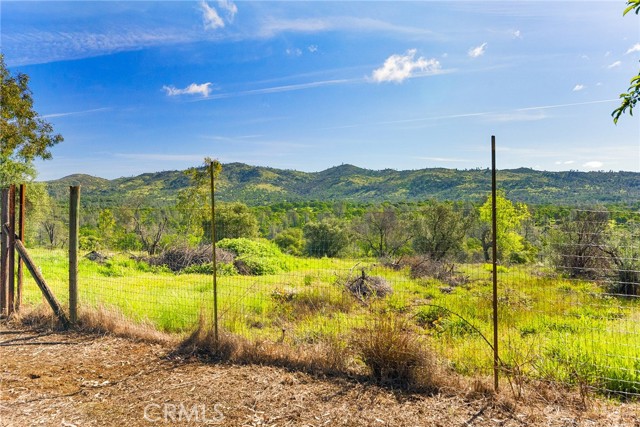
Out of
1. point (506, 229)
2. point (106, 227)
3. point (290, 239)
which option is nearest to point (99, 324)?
point (290, 239)

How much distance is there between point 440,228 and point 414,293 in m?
22.5

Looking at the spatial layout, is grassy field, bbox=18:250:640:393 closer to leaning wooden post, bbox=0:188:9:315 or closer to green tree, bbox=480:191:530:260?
leaning wooden post, bbox=0:188:9:315

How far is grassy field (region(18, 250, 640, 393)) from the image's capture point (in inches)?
183

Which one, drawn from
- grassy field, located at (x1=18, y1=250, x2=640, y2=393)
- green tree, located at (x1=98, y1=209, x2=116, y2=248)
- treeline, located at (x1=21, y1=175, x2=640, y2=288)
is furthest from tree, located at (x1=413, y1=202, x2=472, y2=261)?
green tree, located at (x1=98, y1=209, x2=116, y2=248)

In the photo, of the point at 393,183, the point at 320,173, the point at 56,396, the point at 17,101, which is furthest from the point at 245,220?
the point at 320,173

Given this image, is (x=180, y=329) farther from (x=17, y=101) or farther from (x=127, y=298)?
(x=17, y=101)

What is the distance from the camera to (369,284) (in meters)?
10.2

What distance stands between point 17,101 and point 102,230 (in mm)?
20239

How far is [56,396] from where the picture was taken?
4273 mm

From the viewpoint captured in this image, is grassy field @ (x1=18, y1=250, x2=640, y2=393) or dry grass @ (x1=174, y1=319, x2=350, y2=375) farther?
dry grass @ (x1=174, y1=319, x2=350, y2=375)

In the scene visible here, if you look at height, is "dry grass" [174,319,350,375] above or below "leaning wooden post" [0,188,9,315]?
below

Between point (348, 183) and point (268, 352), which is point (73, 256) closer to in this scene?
point (268, 352)

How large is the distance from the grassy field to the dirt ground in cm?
44

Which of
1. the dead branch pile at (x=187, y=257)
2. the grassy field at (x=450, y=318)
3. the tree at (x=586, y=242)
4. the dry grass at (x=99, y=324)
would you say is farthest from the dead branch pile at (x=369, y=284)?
the dead branch pile at (x=187, y=257)
